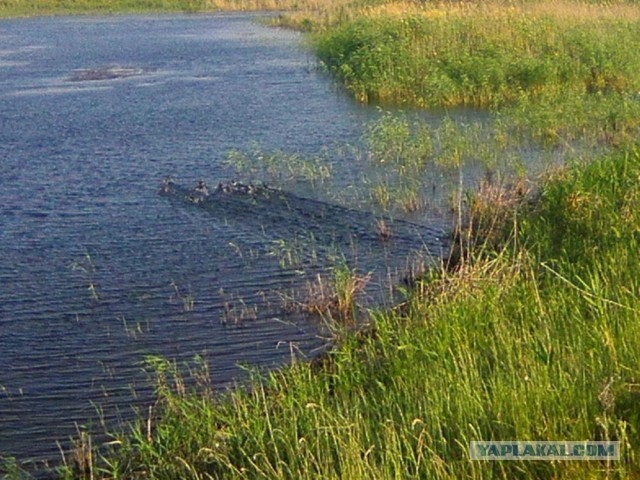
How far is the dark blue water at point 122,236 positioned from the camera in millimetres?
7645

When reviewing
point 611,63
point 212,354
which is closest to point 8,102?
point 611,63

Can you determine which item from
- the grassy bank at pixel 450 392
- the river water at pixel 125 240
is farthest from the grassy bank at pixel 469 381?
the river water at pixel 125 240

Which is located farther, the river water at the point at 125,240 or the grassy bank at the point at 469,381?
the river water at the point at 125,240

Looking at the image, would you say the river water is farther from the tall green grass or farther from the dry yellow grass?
the dry yellow grass

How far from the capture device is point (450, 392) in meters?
5.02

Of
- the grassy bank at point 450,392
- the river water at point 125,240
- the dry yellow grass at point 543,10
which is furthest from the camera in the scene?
the dry yellow grass at point 543,10

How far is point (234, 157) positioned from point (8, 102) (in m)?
9.01

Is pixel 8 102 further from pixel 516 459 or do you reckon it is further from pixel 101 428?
pixel 516 459

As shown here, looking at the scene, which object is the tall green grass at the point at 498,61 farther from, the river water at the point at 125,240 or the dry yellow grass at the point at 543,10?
the river water at the point at 125,240

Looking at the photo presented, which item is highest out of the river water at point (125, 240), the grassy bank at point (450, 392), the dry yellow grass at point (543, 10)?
the dry yellow grass at point (543, 10)

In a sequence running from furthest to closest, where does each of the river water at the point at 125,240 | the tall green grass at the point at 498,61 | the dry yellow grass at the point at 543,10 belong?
the dry yellow grass at the point at 543,10, the tall green grass at the point at 498,61, the river water at the point at 125,240

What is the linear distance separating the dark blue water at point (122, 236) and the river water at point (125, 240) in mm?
20

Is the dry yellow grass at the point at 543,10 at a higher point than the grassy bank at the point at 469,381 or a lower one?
higher

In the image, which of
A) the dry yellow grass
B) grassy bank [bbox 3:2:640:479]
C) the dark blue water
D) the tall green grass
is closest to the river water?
the dark blue water
